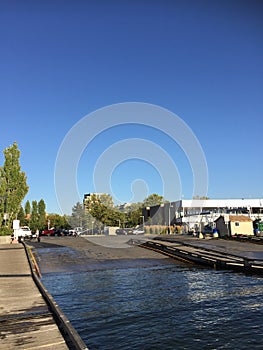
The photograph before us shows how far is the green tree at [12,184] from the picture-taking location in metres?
43.1

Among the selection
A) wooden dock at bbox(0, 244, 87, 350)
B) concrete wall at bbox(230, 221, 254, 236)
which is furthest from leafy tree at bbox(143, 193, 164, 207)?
wooden dock at bbox(0, 244, 87, 350)

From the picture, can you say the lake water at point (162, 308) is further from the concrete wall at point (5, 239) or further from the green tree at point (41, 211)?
the green tree at point (41, 211)

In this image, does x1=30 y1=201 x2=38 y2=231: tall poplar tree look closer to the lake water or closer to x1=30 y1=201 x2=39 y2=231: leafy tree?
x1=30 y1=201 x2=39 y2=231: leafy tree

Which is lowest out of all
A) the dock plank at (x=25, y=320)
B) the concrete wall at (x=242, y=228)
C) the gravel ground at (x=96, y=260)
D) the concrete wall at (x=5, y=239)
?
the dock plank at (x=25, y=320)

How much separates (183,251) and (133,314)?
15426 millimetres

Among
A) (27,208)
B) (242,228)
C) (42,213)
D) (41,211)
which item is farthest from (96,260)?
(27,208)

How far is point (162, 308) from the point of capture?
11.5 m

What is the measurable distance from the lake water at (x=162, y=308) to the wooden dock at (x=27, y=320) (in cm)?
112

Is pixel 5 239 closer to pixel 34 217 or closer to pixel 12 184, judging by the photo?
pixel 12 184

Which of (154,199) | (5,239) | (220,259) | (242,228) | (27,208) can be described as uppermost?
(154,199)

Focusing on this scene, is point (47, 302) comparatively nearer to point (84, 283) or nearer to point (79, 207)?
point (84, 283)

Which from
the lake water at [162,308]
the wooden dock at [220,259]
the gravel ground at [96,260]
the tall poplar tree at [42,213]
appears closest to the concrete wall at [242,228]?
the wooden dock at [220,259]

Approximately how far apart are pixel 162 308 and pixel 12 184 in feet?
123

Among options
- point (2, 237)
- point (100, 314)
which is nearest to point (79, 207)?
point (2, 237)
